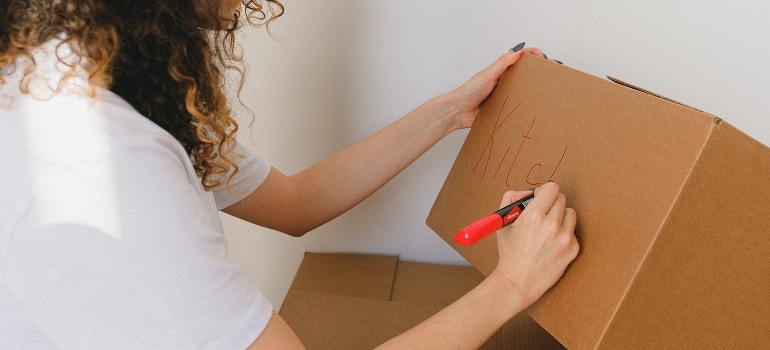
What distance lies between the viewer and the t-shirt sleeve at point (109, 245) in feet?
1.51

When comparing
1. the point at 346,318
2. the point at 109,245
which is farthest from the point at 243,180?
the point at 109,245

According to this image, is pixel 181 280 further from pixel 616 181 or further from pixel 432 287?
pixel 432 287

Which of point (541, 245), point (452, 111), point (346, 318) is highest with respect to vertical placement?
point (452, 111)

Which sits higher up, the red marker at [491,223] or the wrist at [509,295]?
the red marker at [491,223]

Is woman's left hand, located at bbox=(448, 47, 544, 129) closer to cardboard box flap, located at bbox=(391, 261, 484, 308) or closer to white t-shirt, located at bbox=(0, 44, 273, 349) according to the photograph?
cardboard box flap, located at bbox=(391, 261, 484, 308)

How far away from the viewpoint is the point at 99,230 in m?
0.46

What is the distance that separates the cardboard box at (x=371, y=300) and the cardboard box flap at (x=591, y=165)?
0.62 feet

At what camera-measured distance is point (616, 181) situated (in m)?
0.59

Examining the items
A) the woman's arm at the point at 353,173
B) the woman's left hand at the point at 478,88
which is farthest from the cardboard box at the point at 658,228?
the woman's arm at the point at 353,173

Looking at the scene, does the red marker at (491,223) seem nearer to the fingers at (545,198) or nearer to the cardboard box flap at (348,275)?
the fingers at (545,198)

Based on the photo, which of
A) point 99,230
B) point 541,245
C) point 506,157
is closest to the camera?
point 99,230

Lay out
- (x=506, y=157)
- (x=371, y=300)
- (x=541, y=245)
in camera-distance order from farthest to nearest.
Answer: (x=371, y=300), (x=506, y=157), (x=541, y=245)

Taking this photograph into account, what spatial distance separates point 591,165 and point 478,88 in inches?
9.4

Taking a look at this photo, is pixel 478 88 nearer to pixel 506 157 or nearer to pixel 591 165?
pixel 506 157
